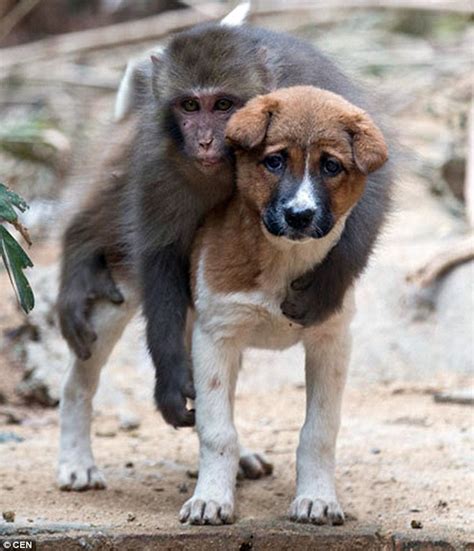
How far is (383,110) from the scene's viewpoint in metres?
5.71

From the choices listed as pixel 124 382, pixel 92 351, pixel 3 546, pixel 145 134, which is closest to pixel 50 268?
pixel 124 382

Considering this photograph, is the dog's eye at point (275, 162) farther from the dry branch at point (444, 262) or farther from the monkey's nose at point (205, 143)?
the dry branch at point (444, 262)

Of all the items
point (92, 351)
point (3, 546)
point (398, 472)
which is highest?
point (92, 351)

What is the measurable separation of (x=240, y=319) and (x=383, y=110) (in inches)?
52.9

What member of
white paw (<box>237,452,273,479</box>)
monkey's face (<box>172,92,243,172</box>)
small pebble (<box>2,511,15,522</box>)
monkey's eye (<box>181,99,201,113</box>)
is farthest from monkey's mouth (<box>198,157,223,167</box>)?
white paw (<box>237,452,273,479</box>)

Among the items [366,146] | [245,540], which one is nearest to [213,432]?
[245,540]

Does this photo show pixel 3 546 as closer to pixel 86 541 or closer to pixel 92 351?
pixel 86 541

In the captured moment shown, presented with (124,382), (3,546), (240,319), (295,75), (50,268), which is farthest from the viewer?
(50,268)

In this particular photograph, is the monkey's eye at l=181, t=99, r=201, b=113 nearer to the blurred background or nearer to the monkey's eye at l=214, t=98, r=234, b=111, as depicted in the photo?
the monkey's eye at l=214, t=98, r=234, b=111

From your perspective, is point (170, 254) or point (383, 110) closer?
point (170, 254)

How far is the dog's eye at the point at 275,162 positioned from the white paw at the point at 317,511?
Answer: 127 centimetres

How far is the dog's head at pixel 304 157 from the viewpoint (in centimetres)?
446

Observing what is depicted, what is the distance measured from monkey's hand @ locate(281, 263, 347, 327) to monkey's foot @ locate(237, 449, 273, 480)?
3.84 feet

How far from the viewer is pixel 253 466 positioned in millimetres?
5918
